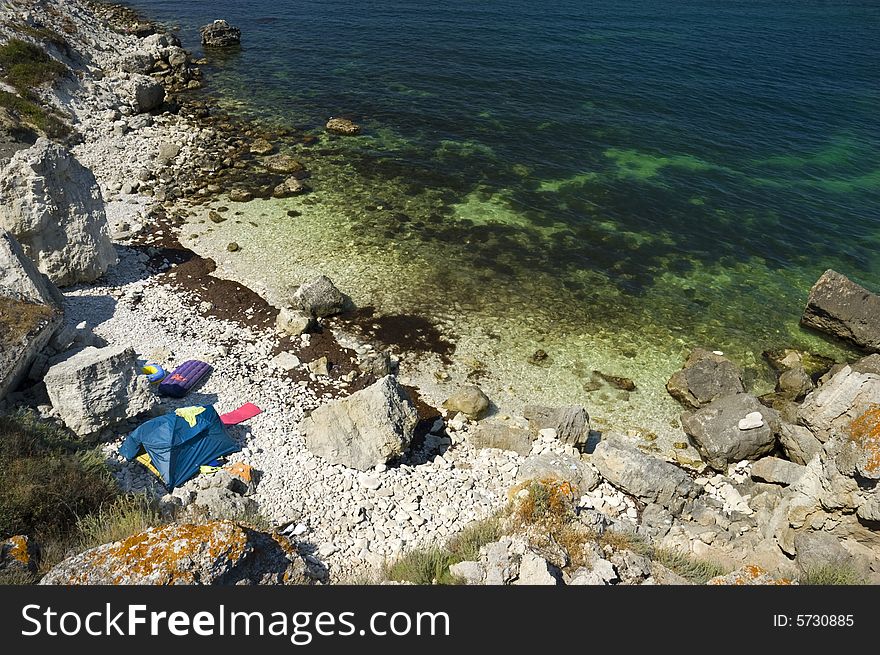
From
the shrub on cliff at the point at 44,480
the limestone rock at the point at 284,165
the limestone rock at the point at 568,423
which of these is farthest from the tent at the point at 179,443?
the limestone rock at the point at 284,165

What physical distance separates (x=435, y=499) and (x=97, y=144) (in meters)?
35.4

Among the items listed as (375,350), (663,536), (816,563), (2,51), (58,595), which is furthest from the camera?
(2,51)

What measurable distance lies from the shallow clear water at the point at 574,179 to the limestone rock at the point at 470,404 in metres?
1.94

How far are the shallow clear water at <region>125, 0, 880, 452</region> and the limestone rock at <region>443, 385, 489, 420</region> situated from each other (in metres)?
1.94

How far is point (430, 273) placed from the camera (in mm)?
29672

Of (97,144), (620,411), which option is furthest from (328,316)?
(97,144)

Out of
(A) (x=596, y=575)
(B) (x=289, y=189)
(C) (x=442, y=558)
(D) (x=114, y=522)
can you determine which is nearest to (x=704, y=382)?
(A) (x=596, y=575)

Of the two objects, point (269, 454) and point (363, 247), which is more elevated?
point (363, 247)

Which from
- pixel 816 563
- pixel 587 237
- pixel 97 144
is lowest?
pixel 816 563

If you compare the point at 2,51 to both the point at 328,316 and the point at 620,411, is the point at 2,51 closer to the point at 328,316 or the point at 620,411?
the point at 328,316

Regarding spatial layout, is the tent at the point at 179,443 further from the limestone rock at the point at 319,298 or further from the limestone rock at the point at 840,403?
the limestone rock at the point at 840,403

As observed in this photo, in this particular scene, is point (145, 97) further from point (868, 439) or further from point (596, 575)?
point (868, 439)

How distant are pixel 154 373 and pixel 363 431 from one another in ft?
28.5

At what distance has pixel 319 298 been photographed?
25.5 m
